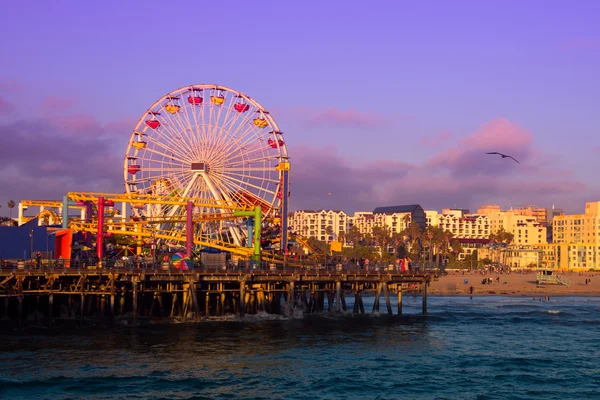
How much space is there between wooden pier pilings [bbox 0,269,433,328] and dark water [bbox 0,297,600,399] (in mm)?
2649

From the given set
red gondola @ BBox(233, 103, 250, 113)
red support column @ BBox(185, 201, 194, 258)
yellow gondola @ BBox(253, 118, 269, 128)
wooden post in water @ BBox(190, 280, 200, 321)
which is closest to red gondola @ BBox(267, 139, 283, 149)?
yellow gondola @ BBox(253, 118, 269, 128)

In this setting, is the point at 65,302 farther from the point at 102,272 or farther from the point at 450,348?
the point at 450,348

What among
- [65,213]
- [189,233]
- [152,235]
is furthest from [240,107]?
[65,213]

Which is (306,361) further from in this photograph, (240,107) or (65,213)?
(240,107)

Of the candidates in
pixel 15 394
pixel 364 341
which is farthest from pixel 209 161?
pixel 15 394

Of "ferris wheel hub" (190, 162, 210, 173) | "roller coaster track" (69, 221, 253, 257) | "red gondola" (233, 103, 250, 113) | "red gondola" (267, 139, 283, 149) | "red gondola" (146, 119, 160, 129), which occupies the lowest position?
"roller coaster track" (69, 221, 253, 257)

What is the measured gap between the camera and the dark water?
36.4m

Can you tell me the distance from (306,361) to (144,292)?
1909cm

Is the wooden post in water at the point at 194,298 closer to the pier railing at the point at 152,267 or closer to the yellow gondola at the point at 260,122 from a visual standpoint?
the pier railing at the point at 152,267

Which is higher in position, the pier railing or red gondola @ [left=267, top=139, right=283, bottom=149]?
red gondola @ [left=267, top=139, right=283, bottom=149]

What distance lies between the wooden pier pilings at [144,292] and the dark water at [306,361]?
265 cm

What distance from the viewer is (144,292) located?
58.3 m

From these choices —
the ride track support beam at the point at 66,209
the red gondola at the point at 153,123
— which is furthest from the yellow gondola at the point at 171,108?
the ride track support beam at the point at 66,209

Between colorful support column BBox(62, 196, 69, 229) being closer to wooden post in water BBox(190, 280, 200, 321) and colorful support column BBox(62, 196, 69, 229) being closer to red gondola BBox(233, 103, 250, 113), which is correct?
wooden post in water BBox(190, 280, 200, 321)
